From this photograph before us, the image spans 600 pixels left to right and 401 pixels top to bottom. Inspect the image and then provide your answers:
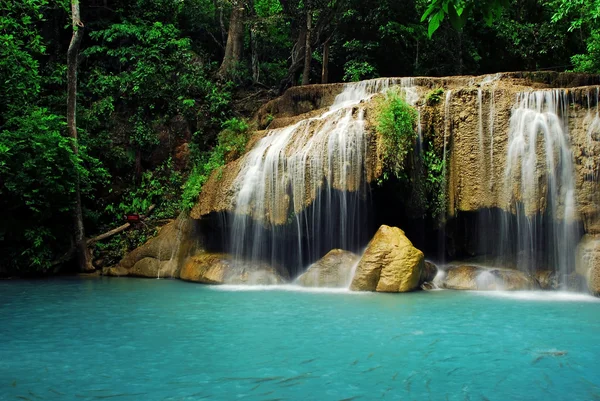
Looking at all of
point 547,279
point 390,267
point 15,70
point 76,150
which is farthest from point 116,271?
point 547,279

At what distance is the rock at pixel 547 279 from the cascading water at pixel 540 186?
0.45ft

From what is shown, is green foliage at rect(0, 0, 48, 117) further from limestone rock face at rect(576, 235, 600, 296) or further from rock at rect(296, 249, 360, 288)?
limestone rock face at rect(576, 235, 600, 296)

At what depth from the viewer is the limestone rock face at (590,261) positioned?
32.7ft

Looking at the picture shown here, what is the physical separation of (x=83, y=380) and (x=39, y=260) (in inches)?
377

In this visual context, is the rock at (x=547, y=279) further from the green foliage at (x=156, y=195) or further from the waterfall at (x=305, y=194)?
the green foliage at (x=156, y=195)

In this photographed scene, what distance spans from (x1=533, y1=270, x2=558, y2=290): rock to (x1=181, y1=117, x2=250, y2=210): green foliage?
26.5 ft

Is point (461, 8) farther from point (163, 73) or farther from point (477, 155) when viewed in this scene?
point (163, 73)

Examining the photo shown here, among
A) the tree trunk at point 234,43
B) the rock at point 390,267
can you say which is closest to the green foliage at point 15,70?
the tree trunk at point 234,43

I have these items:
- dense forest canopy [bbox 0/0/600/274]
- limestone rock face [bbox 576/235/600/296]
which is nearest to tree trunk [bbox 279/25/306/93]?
dense forest canopy [bbox 0/0/600/274]

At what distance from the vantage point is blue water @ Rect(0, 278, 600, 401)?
15.7 ft

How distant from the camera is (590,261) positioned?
10.1 m

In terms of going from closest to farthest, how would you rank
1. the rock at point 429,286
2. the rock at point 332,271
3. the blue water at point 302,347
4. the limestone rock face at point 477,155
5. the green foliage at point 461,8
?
the green foliage at point 461,8 → the blue water at point 302,347 → the rock at point 429,286 → the limestone rock face at point 477,155 → the rock at point 332,271

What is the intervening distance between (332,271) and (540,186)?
16.0 ft

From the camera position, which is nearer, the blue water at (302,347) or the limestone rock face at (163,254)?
the blue water at (302,347)
